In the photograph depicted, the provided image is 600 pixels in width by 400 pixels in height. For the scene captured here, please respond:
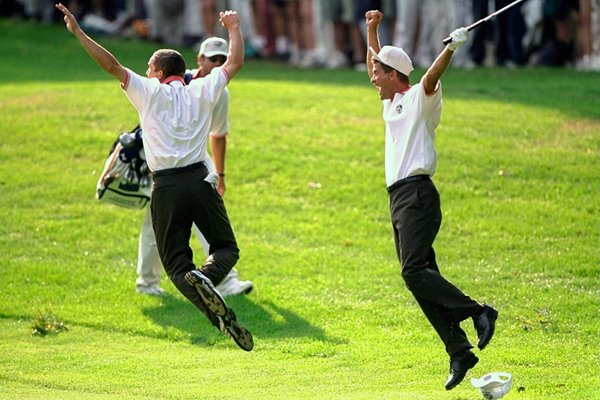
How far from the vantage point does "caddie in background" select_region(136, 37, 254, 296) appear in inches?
502

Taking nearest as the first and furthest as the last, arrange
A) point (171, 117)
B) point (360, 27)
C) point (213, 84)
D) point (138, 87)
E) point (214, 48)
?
point (138, 87)
point (171, 117)
point (213, 84)
point (214, 48)
point (360, 27)

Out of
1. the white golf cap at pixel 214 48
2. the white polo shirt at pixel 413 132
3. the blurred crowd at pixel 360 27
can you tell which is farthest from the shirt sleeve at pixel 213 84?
the blurred crowd at pixel 360 27

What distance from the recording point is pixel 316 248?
50.2 ft

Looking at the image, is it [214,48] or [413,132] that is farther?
[214,48]

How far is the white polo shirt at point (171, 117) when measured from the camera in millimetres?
10219

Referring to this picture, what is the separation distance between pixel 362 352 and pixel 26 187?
23.4 ft

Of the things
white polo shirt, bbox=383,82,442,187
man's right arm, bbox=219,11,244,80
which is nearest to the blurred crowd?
man's right arm, bbox=219,11,244,80

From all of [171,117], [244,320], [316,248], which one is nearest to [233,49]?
[171,117]

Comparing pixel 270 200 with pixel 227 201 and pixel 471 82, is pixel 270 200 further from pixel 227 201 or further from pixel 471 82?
pixel 471 82

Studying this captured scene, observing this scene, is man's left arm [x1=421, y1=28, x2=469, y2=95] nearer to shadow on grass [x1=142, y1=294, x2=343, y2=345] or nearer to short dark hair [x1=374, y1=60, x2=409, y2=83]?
short dark hair [x1=374, y1=60, x2=409, y2=83]

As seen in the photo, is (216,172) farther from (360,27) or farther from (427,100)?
(360,27)

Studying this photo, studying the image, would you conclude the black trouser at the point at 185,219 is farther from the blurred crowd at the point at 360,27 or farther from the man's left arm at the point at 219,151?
the blurred crowd at the point at 360,27

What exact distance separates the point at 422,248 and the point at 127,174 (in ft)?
13.8

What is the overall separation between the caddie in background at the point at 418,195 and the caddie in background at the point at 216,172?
9.23ft
